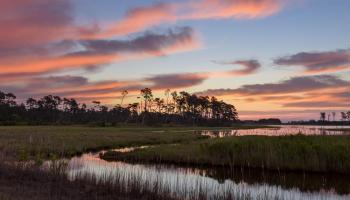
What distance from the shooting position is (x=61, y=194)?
538 inches

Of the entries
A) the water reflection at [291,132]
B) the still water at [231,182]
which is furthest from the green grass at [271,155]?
the water reflection at [291,132]

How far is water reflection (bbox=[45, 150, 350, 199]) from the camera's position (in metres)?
17.4

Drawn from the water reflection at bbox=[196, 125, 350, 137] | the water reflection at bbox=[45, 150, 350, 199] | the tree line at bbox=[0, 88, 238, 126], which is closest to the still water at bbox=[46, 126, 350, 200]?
the water reflection at bbox=[45, 150, 350, 199]

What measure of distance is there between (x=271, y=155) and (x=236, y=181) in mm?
6259

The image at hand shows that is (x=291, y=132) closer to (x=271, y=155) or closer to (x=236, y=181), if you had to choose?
(x=271, y=155)

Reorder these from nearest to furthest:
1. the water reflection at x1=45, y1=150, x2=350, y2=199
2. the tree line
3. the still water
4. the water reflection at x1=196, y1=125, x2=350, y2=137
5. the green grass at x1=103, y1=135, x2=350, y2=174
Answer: the still water, the water reflection at x1=45, y1=150, x2=350, y2=199, the green grass at x1=103, y1=135, x2=350, y2=174, the water reflection at x1=196, y1=125, x2=350, y2=137, the tree line

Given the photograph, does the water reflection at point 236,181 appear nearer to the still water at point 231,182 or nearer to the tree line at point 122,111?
the still water at point 231,182

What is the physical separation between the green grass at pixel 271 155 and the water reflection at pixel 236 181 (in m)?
1.43

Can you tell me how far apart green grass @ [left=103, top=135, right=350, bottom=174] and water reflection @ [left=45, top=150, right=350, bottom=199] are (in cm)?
143

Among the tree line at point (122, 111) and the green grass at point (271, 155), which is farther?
the tree line at point (122, 111)

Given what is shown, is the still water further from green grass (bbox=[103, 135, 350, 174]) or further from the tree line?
the tree line

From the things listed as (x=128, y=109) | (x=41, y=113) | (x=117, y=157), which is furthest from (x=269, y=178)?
(x=128, y=109)

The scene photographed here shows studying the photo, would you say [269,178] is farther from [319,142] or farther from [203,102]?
[203,102]

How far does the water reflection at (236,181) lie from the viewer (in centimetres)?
1738
